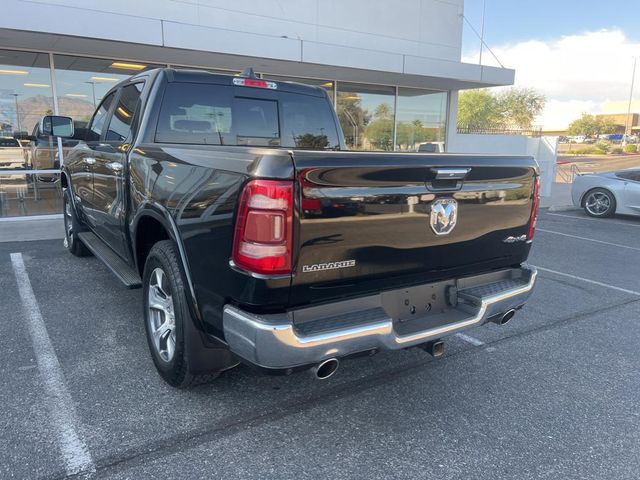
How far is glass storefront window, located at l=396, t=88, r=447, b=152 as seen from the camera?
1466cm

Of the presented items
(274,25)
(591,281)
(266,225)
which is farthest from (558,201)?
(266,225)

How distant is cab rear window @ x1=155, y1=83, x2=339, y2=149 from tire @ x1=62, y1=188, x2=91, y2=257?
2.76m

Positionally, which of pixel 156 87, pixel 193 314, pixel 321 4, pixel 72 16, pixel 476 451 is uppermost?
pixel 321 4

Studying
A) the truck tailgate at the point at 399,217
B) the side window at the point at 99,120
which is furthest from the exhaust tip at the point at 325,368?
the side window at the point at 99,120

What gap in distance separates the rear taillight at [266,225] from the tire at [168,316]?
29.7 inches

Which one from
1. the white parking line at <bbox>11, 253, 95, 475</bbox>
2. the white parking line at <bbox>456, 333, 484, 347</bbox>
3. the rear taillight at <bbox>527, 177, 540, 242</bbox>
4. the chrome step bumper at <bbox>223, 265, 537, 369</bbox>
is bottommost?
the white parking line at <bbox>456, 333, 484, 347</bbox>

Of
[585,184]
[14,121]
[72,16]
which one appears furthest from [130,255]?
[585,184]

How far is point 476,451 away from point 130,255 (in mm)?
2844

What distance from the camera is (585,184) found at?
12.4m

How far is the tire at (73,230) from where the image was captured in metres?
6.03

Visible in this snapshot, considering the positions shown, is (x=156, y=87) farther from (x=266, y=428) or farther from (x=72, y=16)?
(x=72, y=16)

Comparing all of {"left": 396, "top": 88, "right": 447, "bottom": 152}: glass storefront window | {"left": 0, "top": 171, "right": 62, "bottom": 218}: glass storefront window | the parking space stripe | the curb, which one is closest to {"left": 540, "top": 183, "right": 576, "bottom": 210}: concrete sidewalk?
the curb

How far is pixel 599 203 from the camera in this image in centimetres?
1213

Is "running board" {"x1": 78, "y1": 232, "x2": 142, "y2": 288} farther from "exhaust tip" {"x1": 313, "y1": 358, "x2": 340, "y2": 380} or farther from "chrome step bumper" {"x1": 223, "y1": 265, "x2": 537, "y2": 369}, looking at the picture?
"exhaust tip" {"x1": 313, "y1": 358, "x2": 340, "y2": 380}
